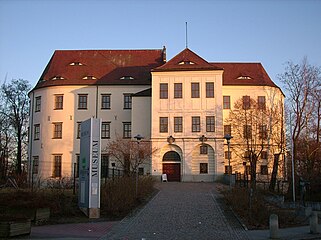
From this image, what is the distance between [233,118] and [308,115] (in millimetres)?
12978

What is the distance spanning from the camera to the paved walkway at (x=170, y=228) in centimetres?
1521

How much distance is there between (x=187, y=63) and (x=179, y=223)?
33279 millimetres

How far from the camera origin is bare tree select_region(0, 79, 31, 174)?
200ft

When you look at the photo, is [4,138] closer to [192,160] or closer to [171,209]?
[192,160]

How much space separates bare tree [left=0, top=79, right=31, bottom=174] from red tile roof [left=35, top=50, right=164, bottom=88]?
5.32 meters

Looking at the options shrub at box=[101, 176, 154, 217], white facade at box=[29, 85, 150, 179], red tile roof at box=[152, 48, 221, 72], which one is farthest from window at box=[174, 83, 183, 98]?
shrub at box=[101, 176, 154, 217]

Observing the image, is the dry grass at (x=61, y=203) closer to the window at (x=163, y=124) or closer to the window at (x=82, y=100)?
the window at (x=163, y=124)

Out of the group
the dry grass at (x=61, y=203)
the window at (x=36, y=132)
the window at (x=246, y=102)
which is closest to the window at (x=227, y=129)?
the window at (x=246, y=102)

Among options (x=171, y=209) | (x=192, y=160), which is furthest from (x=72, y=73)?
(x=171, y=209)

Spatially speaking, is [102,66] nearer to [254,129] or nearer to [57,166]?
[57,166]

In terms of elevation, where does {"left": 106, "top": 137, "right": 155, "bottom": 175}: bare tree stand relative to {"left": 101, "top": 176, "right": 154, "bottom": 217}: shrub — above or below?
above

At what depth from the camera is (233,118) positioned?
168ft

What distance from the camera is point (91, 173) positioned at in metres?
19.5

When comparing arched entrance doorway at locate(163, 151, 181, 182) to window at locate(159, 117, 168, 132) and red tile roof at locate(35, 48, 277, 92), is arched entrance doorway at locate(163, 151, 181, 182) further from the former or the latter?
red tile roof at locate(35, 48, 277, 92)
